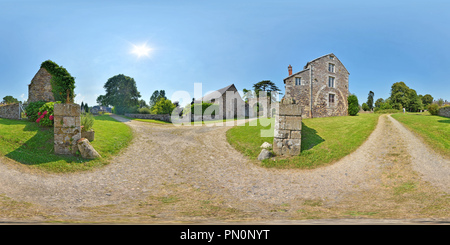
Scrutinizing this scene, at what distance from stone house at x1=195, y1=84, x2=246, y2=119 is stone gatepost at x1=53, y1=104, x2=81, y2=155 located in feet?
88.7

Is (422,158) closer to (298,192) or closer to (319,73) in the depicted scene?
(298,192)

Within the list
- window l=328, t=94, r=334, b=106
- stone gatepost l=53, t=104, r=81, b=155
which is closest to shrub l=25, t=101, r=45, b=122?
stone gatepost l=53, t=104, r=81, b=155

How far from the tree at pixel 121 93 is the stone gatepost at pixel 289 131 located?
1775 inches

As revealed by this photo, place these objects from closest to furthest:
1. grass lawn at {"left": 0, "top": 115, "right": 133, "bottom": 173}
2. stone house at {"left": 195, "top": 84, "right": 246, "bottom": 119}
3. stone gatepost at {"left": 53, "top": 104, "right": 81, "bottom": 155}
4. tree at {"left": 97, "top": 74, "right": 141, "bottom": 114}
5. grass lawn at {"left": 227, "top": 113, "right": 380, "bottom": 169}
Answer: grass lawn at {"left": 0, "top": 115, "right": 133, "bottom": 173}, grass lawn at {"left": 227, "top": 113, "right": 380, "bottom": 169}, stone gatepost at {"left": 53, "top": 104, "right": 81, "bottom": 155}, stone house at {"left": 195, "top": 84, "right": 246, "bottom": 119}, tree at {"left": 97, "top": 74, "right": 141, "bottom": 114}

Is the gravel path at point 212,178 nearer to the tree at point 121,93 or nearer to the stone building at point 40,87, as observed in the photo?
the stone building at point 40,87

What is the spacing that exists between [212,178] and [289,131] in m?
5.09

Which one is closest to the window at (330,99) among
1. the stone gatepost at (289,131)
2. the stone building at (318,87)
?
the stone building at (318,87)

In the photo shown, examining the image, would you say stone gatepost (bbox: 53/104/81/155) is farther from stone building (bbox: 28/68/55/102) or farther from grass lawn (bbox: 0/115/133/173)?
stone building (bbox: 28/68/55/102)

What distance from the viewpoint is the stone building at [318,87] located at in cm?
2583

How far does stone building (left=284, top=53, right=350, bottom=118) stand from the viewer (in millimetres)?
25828

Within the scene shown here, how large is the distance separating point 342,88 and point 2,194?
112 feet

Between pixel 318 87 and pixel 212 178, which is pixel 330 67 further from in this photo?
pixel 212 178

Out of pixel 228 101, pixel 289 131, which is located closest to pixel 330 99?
pixel 228 101

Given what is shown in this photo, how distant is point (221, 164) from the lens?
980cm
